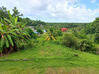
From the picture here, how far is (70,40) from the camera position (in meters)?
10.1

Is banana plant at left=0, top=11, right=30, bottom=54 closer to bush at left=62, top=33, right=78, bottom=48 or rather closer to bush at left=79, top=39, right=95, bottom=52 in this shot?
bush at left=62, top=33, right=78, bottom=48

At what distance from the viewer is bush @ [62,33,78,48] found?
32.8 feet

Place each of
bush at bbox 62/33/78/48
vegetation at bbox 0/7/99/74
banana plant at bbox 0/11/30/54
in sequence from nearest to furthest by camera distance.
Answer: vegetation at bbox 0/7/99/74, banana plant at bbox 0/11/30/54, bush at bbox 62/33/78/48

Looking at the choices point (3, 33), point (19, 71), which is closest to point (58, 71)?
point (19, 71)

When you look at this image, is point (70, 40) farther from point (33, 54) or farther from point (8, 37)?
point (8, 37)

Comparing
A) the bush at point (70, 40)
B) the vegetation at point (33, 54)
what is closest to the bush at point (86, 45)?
the vegetation at point (33, 54)

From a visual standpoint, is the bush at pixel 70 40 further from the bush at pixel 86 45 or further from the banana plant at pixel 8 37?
the banana plant at pixel 8 37

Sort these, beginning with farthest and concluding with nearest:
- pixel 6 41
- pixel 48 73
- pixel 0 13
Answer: pixel 0 13 → pixel 6 41 → pixel 48 73

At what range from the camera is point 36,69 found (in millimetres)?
4734

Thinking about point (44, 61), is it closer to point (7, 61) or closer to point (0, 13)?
point (7, 61)

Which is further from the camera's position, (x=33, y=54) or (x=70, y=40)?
(x=70, y=40)

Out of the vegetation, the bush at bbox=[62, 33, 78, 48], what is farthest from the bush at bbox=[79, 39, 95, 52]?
the bush at bbox=[62, 33, 78, 48]

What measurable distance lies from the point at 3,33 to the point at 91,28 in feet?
81.7

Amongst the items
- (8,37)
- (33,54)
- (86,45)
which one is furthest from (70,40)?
(8,37)
